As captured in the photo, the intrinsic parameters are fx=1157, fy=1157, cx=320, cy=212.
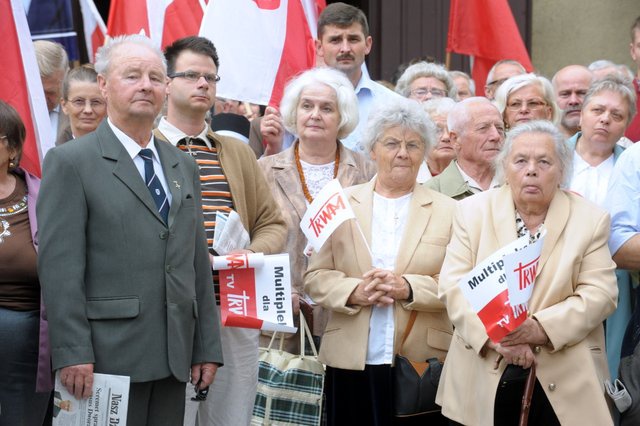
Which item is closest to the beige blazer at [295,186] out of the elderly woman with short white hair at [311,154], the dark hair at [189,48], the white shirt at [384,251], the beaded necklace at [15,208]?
the elderly woman with short white hair at [311,154]

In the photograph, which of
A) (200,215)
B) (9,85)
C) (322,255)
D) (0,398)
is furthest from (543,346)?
(9,85)

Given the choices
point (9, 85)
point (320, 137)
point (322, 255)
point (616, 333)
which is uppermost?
point (9, 85)

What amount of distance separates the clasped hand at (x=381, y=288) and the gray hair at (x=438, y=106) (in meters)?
1.59

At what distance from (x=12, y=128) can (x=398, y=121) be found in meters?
1.91

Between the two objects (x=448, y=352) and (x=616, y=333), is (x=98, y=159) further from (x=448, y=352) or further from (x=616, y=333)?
(x=616, y=333)

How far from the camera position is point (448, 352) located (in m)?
5.44

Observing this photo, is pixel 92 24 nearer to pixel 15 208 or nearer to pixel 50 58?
pixel 50 58

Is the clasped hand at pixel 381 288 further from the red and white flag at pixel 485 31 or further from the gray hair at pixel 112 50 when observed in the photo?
the red and white flag at pixel 485 31

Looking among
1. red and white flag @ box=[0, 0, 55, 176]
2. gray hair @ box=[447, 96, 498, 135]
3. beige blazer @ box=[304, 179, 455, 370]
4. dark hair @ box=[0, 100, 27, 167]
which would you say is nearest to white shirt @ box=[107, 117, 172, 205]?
dark hair @ box=[0, 100, 27, 167]

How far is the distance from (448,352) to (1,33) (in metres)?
2.63

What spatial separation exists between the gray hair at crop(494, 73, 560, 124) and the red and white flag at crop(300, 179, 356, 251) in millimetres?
1808

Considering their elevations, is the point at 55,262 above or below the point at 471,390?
above

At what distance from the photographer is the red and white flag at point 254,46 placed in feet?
22.8

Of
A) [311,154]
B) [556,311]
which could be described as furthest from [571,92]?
[556,311]
